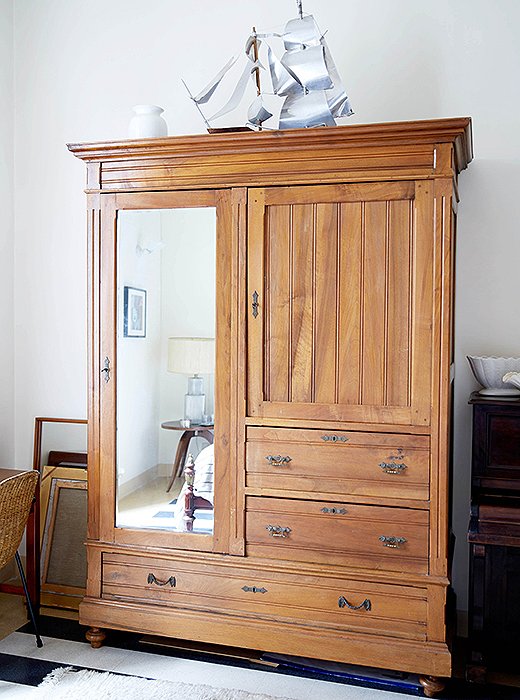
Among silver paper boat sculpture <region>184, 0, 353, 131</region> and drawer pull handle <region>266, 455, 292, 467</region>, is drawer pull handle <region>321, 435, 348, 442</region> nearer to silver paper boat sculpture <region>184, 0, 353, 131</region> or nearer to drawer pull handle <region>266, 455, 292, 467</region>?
drawer pull handle <region>266, 455, 292, 467</region>

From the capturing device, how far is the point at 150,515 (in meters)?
2.86

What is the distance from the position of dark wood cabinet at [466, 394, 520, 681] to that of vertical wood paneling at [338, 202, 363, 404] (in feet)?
1.55

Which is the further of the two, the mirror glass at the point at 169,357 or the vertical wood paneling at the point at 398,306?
the mirror glass at the point at 169,357

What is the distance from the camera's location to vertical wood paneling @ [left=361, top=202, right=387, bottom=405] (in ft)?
8.37

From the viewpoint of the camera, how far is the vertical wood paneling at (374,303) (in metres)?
2.55

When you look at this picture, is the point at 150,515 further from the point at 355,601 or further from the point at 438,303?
the point at 438,303

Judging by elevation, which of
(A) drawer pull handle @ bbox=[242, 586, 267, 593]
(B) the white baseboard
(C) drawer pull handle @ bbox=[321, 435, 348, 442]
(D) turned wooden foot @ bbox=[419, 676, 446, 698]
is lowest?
(D) turned wooden foot @ bbox=[419, 676, 446, 698]

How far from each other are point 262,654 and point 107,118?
2.54m

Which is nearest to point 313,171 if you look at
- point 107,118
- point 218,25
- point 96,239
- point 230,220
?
point 230,220

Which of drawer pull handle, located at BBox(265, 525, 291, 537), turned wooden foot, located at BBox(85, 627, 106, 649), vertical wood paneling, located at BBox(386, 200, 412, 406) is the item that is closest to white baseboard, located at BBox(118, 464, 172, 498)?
drawer pull handle, located at BBox(265, 525, 291, 537)

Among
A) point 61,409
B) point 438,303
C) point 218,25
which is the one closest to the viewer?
point 438,303

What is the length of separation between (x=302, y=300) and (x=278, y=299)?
93 millimetres

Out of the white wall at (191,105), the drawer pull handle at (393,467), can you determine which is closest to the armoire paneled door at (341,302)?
the drawer pull handle at (393,467)

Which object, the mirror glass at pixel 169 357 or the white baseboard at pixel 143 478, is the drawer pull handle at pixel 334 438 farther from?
the white baseboard at pixel 143 478
